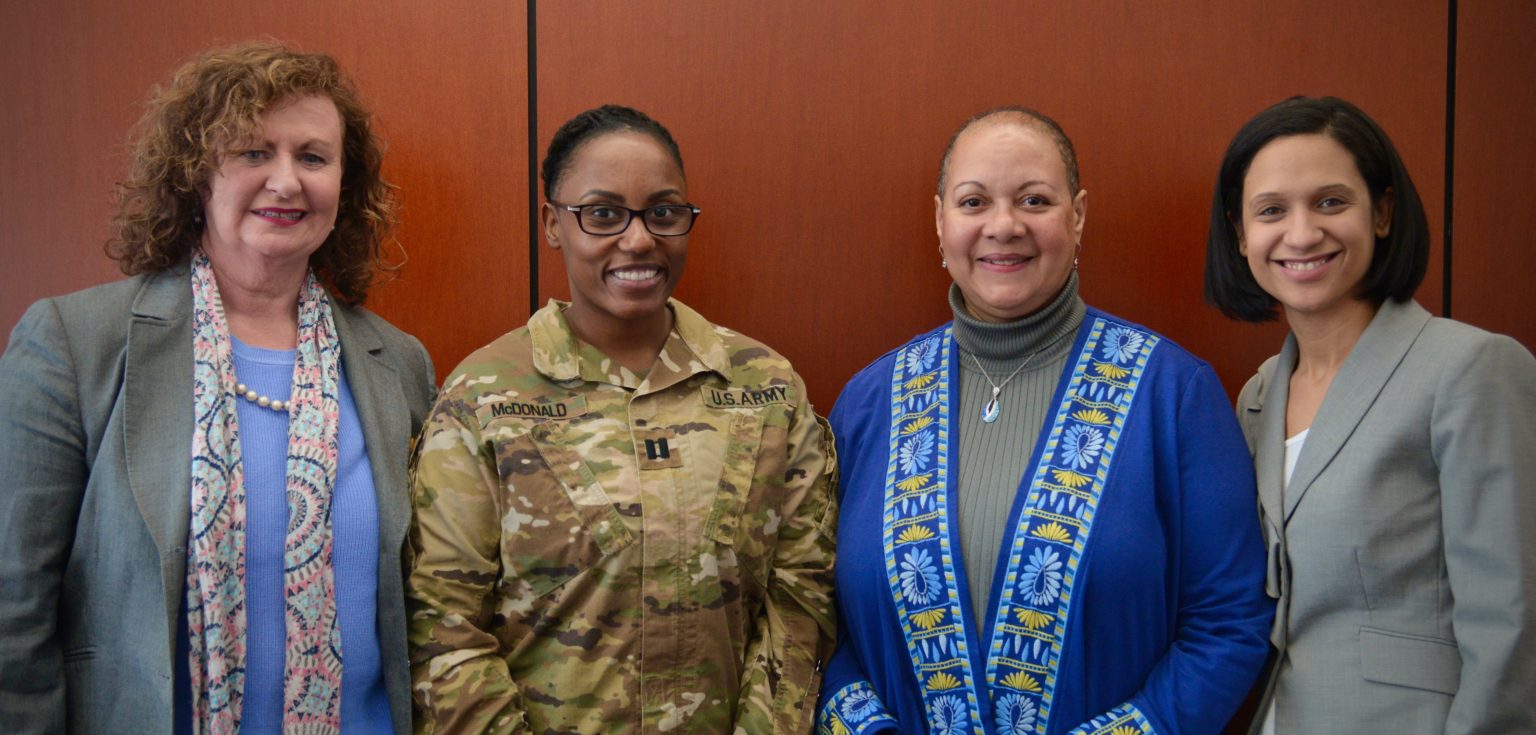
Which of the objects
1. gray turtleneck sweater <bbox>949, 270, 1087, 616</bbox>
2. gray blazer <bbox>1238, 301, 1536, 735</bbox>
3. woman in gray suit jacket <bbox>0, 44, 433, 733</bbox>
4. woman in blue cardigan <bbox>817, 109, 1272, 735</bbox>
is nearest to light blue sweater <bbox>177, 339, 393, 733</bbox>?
woman in gray suit jacket <bbox>0, 44, 433, 733</bbox>

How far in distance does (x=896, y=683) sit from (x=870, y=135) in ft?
4.53

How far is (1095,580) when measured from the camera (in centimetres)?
193

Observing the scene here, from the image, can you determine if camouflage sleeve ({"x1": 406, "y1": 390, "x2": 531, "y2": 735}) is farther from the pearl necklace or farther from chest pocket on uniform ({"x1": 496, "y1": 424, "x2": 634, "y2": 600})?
the pearl necklace

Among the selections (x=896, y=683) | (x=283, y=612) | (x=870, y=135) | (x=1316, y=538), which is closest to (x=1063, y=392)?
(x=1316, y=538)

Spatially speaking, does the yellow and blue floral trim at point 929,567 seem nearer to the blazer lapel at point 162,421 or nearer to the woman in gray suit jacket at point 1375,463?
the woman in gray suit jacket at point 1375,463

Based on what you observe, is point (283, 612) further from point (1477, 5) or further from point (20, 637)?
point (1477, 5)

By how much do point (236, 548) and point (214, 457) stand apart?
0.16 meters

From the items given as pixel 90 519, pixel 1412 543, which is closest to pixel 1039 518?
pixel 1412 543

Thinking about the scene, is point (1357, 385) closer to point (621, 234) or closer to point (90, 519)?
point (621, 234)

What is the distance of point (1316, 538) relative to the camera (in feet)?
6.36

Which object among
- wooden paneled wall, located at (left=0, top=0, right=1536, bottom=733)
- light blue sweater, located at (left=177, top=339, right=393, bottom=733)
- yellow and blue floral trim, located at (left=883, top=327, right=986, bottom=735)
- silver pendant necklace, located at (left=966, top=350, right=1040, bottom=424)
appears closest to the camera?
light blue sweater, located at (left=177, top=339, right=393, bottom=733)

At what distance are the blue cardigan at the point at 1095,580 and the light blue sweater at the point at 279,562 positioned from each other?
885mm

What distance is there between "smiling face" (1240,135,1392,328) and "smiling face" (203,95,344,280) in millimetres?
1780

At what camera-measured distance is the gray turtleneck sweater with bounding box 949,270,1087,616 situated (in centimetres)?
201
